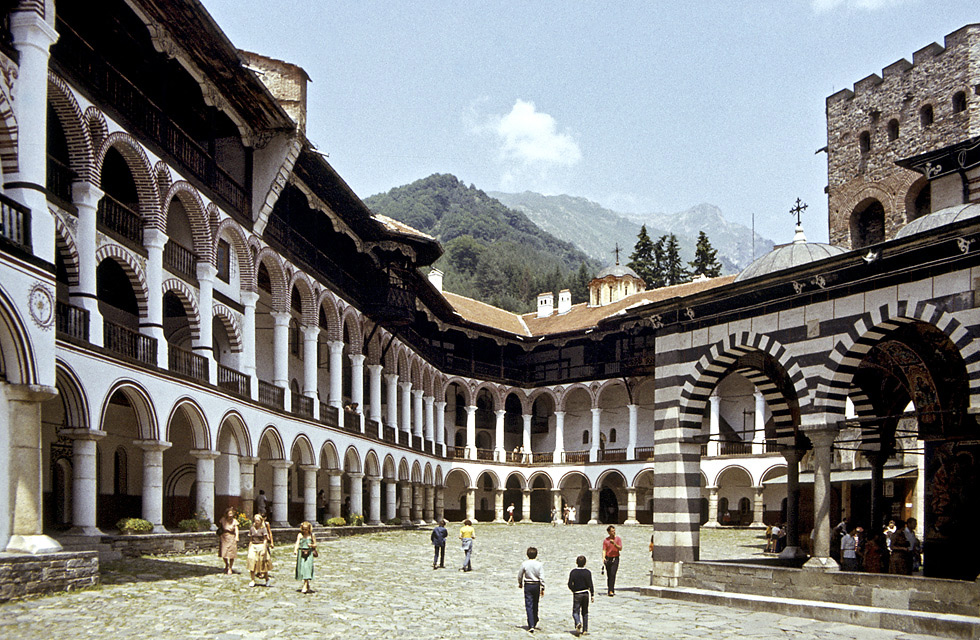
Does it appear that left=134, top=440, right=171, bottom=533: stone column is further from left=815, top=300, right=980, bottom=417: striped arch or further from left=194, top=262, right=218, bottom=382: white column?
left=815, top=300, right=980, bottom=417: striped arch

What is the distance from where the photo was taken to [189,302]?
2255cm

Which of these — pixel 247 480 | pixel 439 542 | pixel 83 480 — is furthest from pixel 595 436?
pixel 83 480

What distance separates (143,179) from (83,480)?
6.27 metres

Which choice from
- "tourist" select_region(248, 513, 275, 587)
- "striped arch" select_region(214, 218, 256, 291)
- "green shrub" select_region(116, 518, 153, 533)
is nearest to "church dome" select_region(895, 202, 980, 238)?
"tourist" select_region(248, 513, 275, 587)

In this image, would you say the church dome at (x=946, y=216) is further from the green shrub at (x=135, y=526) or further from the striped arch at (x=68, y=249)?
the green shrub at (x=135, y=526)

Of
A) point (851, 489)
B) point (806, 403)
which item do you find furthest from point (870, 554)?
point (851, 489)

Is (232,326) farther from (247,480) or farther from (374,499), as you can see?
(374,499)

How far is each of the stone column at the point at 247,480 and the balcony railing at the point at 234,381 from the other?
1.64m

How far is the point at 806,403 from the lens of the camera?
551 inches

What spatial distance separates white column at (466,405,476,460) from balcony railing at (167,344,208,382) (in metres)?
27.8

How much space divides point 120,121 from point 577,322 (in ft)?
120

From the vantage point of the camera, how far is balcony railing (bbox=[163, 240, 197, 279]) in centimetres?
2189

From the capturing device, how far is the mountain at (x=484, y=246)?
99562mm

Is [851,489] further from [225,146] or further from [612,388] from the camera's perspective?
[612,388]
